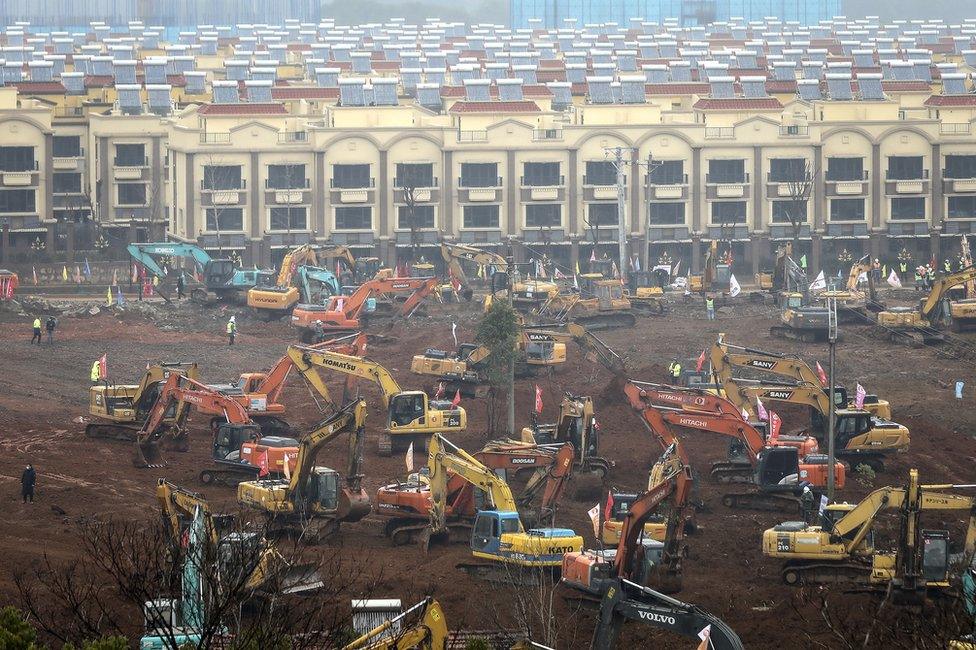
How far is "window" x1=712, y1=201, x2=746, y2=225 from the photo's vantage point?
367ft

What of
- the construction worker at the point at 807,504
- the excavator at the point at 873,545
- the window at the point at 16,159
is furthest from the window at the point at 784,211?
the excavator at the point at 873,545

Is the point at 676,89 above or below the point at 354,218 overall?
above

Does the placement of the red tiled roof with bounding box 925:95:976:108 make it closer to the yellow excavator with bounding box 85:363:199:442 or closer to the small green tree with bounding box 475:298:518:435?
the small green tree with bounding box 475:298:518:435

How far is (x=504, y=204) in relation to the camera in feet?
363

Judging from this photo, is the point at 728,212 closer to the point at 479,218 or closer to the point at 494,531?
the point at 479,218

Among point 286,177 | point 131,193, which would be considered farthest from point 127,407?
point 131,193

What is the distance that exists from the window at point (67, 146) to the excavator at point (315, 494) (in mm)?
79068

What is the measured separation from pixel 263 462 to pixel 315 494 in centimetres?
552

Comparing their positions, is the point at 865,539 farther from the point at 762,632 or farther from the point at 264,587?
the point at 264,587

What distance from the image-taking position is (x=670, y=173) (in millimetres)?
111688

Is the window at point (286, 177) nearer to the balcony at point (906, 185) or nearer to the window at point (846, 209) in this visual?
the window at point (846, 209)

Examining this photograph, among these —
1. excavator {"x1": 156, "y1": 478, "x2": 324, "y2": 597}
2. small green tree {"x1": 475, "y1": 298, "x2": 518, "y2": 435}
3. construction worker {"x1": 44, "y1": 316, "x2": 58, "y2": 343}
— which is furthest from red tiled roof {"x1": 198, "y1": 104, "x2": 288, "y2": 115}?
excavator {"x1": 156, "y1": 478, "x2": 324, "y2": 597}

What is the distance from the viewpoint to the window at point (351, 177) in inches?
4323

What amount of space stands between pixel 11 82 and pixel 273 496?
316 feet
